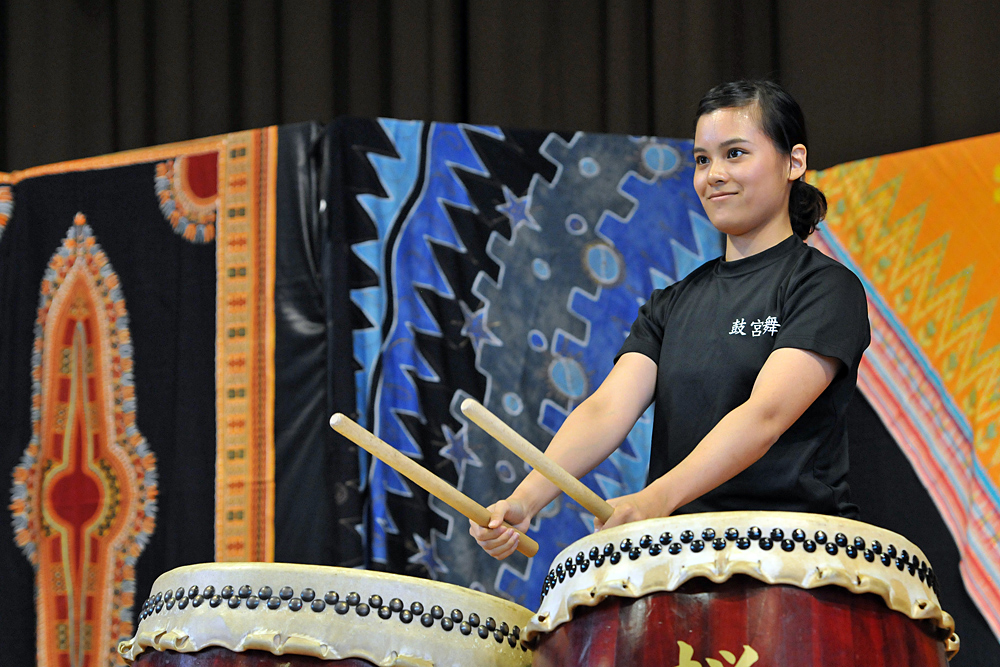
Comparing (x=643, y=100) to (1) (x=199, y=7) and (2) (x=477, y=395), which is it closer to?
(2) (x=477, y=395)

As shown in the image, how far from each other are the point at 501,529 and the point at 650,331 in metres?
0.43

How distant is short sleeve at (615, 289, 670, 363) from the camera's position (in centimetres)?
166

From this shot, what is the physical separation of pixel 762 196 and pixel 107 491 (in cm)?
163

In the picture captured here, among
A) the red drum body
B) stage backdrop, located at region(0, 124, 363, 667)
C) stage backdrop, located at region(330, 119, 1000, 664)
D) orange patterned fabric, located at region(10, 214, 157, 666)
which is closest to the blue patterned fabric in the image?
stage backdrop, located at region(330, 119, 1000, 664)

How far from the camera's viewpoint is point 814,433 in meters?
1.47

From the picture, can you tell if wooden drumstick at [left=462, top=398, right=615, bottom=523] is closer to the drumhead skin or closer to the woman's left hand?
the woman's left hand

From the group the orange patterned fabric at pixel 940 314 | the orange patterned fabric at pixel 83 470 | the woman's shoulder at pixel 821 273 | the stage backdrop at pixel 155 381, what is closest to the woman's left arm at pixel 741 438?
Result: the woman's shoulder at pixel 821 273

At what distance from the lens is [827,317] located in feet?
4.71

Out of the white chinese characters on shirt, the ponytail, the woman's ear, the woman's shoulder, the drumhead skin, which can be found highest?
the woman's ear

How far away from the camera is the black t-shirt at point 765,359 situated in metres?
1.44

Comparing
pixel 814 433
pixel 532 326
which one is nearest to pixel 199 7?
pixel 532 326

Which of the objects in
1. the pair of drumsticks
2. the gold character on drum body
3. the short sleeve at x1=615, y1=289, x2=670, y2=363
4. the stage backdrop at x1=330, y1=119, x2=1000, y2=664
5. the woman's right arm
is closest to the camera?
the gold character on drum body

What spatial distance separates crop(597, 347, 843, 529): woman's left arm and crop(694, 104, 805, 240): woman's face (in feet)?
0.85

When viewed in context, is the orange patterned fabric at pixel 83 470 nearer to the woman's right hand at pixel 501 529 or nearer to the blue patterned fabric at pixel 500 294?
the blue patterned fabric at pixel 500 294
